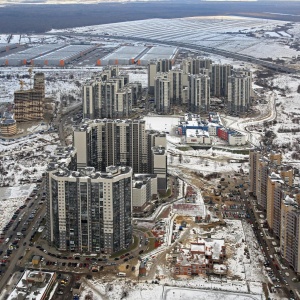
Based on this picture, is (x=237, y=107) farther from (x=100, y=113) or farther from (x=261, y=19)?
(x=261, y=19)

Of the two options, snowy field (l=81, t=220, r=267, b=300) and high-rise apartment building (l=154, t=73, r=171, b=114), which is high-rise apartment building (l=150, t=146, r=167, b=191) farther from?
high-rise apartment building (l=154, t=73, r=171, b=114)

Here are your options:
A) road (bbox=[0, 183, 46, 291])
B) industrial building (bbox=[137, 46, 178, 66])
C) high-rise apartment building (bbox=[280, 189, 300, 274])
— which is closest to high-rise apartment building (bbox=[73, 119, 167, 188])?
road (bbox=[0, 183, 46, 291])

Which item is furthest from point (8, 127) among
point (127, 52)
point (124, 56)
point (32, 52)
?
point (127, 52)

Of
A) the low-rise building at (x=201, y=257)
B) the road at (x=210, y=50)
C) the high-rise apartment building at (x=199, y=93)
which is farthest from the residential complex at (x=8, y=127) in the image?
the road at (x=210, y=50)

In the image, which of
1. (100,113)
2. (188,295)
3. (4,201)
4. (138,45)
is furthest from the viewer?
(138,45)

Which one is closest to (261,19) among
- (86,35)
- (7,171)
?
(86,35)

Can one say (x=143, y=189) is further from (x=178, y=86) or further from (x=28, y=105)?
(x=178, y=86)

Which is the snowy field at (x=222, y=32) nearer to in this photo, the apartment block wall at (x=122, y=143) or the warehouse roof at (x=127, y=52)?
the warehouse roof at (x=127, y=52)
